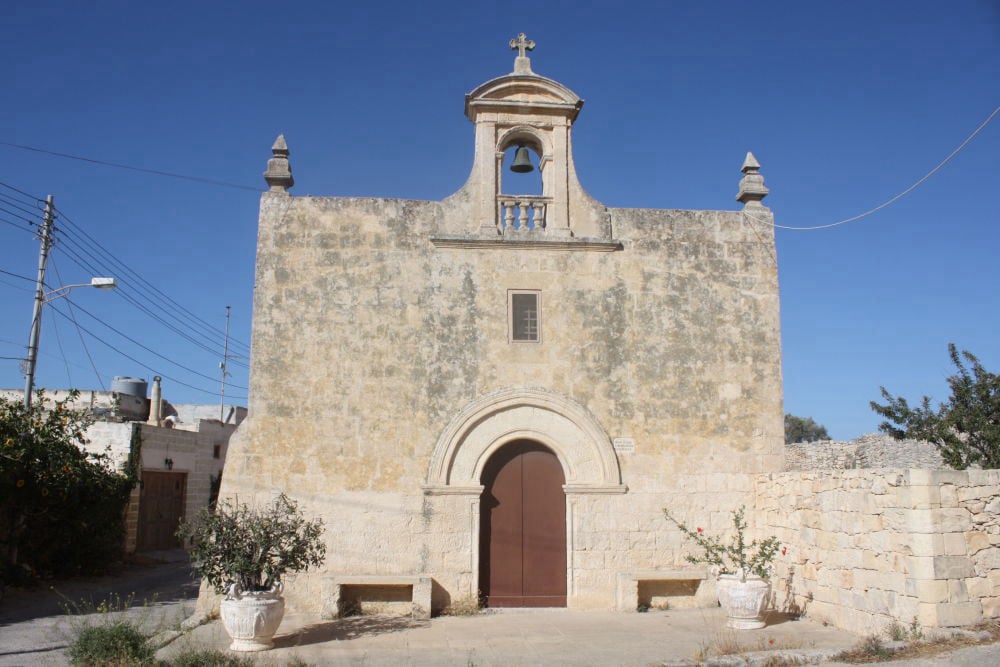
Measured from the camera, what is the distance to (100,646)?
7133 millimetres

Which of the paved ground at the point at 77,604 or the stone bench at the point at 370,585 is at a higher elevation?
the stone bench at the point at 370,585

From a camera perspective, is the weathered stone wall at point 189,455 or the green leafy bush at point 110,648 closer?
the green leafy bush at point 110,648

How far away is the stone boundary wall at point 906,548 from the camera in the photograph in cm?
771

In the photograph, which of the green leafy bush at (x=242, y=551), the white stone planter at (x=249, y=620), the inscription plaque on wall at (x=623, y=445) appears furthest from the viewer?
A: the inscription plaque on wall at (x=623, y=445)

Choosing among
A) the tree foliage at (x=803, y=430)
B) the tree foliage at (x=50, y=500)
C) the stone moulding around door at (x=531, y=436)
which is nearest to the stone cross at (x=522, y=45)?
the stone moulding around door at (x=531, y=436)

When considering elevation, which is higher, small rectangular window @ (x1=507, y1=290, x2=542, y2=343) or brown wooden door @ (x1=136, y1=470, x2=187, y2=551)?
small rectangular window @ (x1=507, y1=290, x2=542, y2=343)

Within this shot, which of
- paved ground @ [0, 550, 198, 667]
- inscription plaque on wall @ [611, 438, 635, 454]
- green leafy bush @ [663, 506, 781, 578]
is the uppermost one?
inscription plaque on wall @ [611, 438, 635, 454]

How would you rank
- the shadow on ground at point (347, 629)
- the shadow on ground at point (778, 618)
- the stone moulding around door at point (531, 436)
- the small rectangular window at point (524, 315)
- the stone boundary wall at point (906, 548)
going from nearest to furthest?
the stone boundary wall at point (906, 548)
the shadow on ground at point (347, 629)
the shadow on ground at point (778, 618)
the stone moulding around door at point (531, 436)
the small rectangular window at point (524, 315)

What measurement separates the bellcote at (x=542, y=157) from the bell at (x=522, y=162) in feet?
0.97

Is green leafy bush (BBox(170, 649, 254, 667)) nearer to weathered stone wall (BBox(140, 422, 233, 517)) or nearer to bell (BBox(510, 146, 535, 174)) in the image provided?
bell (BBox(510, 146, 535, 174))

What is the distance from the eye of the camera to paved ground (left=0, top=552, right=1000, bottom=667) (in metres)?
7.71

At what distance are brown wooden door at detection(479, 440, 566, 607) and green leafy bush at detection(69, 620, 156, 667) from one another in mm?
4633

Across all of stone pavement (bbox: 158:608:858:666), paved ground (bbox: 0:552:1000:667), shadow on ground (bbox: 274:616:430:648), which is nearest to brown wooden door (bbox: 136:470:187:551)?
paved ground (bbox: 0:552:1000:667)

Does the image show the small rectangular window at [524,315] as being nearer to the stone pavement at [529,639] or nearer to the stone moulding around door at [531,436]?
the stone moulding around door at [531,436]
